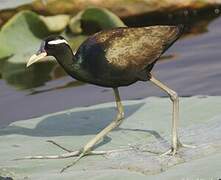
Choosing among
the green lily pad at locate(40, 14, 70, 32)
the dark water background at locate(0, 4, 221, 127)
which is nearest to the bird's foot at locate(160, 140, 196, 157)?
the dark water background at locate(0, 4, 221, 127)

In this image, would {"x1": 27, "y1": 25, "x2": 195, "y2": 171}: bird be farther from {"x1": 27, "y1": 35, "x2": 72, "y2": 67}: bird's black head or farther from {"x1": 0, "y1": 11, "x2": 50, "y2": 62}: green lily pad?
{"x1": 0, "y1": 11, "x2": 50, "y2": 62}: green lily pad

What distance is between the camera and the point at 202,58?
21.5 ft

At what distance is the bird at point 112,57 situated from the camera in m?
3.84

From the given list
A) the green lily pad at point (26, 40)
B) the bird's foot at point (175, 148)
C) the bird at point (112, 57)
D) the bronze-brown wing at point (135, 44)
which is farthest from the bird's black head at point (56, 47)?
the green lily pad at point (26, 40)

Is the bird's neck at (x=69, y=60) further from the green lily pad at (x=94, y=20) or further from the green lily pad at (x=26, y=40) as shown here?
the green lily pad at (x=94, y=20)

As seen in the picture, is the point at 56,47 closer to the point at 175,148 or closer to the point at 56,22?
the point at 175,148

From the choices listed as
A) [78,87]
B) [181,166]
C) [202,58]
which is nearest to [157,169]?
[181,166]

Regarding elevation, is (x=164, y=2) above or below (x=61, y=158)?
below

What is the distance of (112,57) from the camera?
12.6 feet

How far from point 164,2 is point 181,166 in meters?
4.28

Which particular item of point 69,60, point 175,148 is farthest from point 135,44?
point 175,148

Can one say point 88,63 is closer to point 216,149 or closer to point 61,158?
point 61,158

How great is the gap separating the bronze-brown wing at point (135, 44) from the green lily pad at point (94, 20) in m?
2.89

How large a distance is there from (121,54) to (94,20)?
3.38 meters
